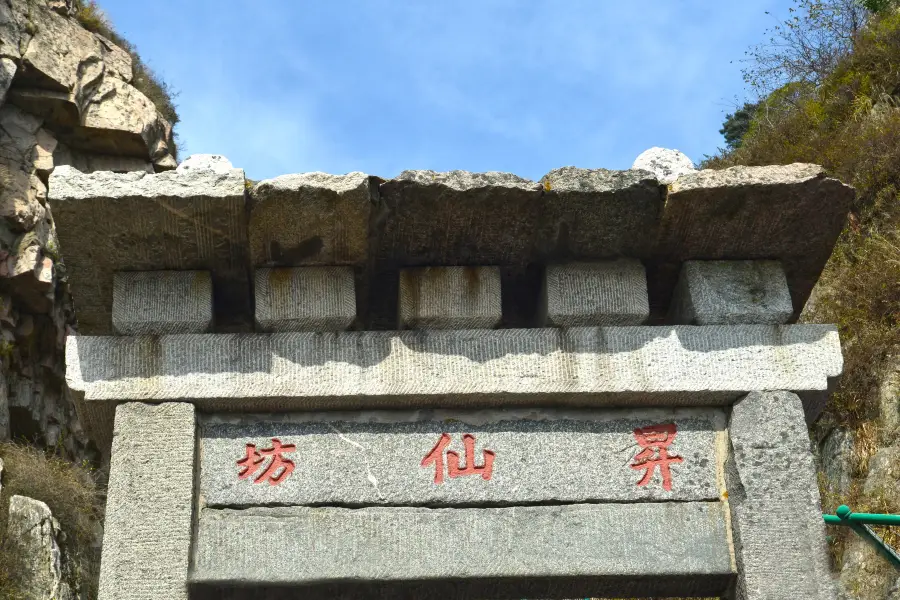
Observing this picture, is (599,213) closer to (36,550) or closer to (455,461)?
(455,461)

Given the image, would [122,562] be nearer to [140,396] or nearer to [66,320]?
[140,396]

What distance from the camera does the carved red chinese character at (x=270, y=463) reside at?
163 inches

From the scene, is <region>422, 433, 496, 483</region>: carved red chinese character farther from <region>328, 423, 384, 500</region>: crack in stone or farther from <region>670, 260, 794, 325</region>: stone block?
<region>670, 260, 794, 325</region>: stone block

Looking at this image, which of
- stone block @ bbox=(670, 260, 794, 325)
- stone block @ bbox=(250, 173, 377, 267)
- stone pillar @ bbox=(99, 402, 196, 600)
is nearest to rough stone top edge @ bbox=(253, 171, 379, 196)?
stone block @ bbox=(250, 173, 377, 267)

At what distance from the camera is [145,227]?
4.14 meters

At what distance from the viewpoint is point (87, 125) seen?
12992 mm

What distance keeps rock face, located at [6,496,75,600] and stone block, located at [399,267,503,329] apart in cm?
501

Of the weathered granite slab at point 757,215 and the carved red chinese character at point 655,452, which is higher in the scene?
the weathered granite slab at point 757,215

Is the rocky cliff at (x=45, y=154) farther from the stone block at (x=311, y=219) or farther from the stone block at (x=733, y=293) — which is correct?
the stone block at (x=733, y=293)

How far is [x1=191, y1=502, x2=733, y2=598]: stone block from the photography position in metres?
3.92

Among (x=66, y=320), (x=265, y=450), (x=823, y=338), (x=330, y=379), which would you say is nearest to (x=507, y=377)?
(x=330, y=379)

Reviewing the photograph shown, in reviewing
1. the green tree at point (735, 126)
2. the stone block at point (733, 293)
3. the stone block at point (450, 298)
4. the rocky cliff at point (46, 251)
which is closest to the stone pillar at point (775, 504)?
the stone block at point (733, 293)

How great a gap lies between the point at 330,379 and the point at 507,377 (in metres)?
0.73

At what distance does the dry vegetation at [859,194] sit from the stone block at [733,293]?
12.1 feet
